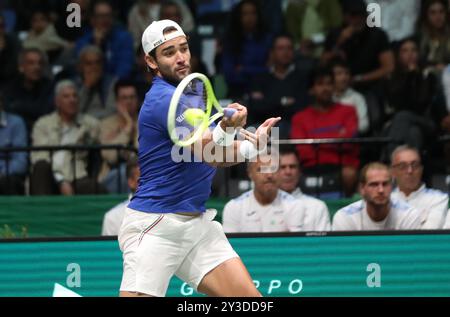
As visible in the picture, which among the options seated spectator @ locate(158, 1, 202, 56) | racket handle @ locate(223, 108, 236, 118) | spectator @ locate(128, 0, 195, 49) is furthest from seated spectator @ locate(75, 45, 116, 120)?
racket handle @ locate(223, 108, 236, 118)

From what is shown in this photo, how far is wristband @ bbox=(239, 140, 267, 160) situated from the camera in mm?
7703

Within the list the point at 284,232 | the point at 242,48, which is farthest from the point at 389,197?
the point at 242,48

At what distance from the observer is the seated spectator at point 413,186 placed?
10453 mm

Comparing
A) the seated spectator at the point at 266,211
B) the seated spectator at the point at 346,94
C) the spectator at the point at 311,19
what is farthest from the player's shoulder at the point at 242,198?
the spectator at the point at 311,19

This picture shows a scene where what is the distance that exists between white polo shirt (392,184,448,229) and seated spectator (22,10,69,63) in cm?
474

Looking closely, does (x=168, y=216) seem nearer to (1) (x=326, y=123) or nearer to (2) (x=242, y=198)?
(2) (x=242, y=198)

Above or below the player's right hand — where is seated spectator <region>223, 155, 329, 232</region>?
below

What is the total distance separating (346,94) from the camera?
12648 mm

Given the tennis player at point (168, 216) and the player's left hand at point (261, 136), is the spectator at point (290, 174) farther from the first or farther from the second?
the player's left hand at point (261, 136)

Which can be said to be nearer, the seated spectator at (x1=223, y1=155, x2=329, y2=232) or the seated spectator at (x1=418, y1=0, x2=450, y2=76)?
the seated spectator at (x1=223, y1=155, x2=329, y2=232)

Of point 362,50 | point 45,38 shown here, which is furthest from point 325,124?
point 45,38

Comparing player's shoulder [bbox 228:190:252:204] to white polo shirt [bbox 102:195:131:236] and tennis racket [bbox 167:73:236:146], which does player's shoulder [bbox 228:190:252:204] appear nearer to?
white polo shirt [bbox 102:195:131:236]

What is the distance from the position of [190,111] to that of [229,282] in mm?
1047

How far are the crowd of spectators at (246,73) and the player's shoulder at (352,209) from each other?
114cm
